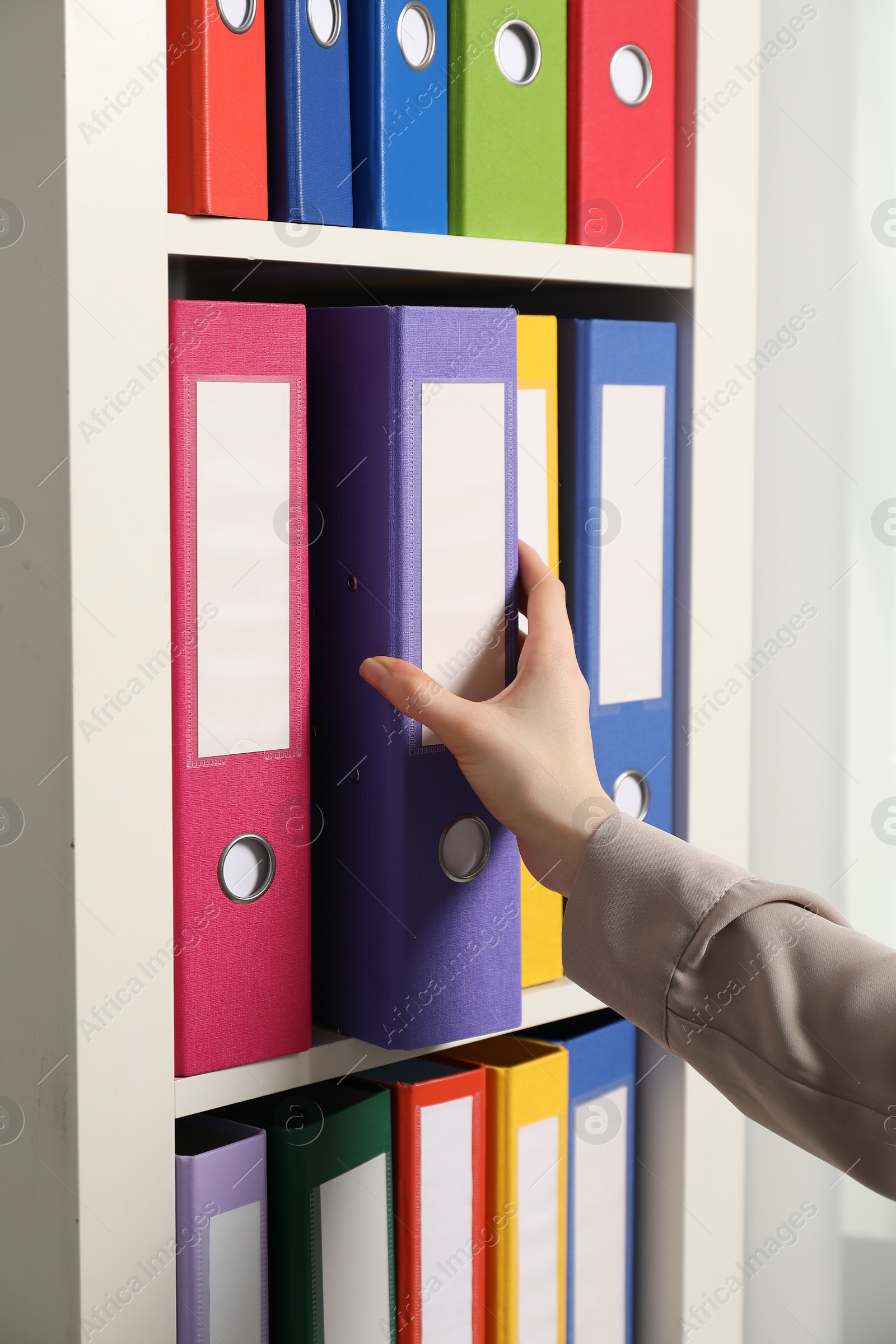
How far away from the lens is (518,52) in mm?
814

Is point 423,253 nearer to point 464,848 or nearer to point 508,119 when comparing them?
point 508,119

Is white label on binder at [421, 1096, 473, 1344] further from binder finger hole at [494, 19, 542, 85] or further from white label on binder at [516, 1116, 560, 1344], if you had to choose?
binder finger hole at [494, 19, 542, 85]

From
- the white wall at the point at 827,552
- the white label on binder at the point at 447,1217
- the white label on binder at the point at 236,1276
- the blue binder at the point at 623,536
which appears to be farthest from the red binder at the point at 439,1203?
the white wall at the point at 827,552

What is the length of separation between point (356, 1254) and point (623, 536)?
0.48 m

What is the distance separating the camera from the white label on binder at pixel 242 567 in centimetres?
68

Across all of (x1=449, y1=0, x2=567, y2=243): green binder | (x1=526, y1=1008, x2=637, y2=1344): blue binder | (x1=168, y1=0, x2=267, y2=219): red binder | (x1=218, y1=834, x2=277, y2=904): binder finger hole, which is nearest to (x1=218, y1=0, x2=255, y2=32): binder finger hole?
(x1=168, y1=0, x2=267, y2=219): red binder

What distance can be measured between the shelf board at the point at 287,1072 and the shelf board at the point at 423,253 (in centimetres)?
44

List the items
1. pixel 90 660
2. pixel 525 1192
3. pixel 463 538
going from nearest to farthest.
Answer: pixel 90 660 → pixel 463 538 → pixel 525 1192

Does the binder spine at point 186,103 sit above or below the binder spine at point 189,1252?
above

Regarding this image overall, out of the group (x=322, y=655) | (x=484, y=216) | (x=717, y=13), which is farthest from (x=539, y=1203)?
(x=717, y=13)

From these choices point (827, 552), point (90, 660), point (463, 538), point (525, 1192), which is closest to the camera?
point (90, 660)

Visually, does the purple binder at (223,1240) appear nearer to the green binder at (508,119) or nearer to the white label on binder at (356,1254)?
the white label on binder at (356,1254)

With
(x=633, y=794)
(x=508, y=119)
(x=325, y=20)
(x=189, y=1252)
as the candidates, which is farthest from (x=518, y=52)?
(x=189, y=1252)

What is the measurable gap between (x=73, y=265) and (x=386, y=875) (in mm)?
361
